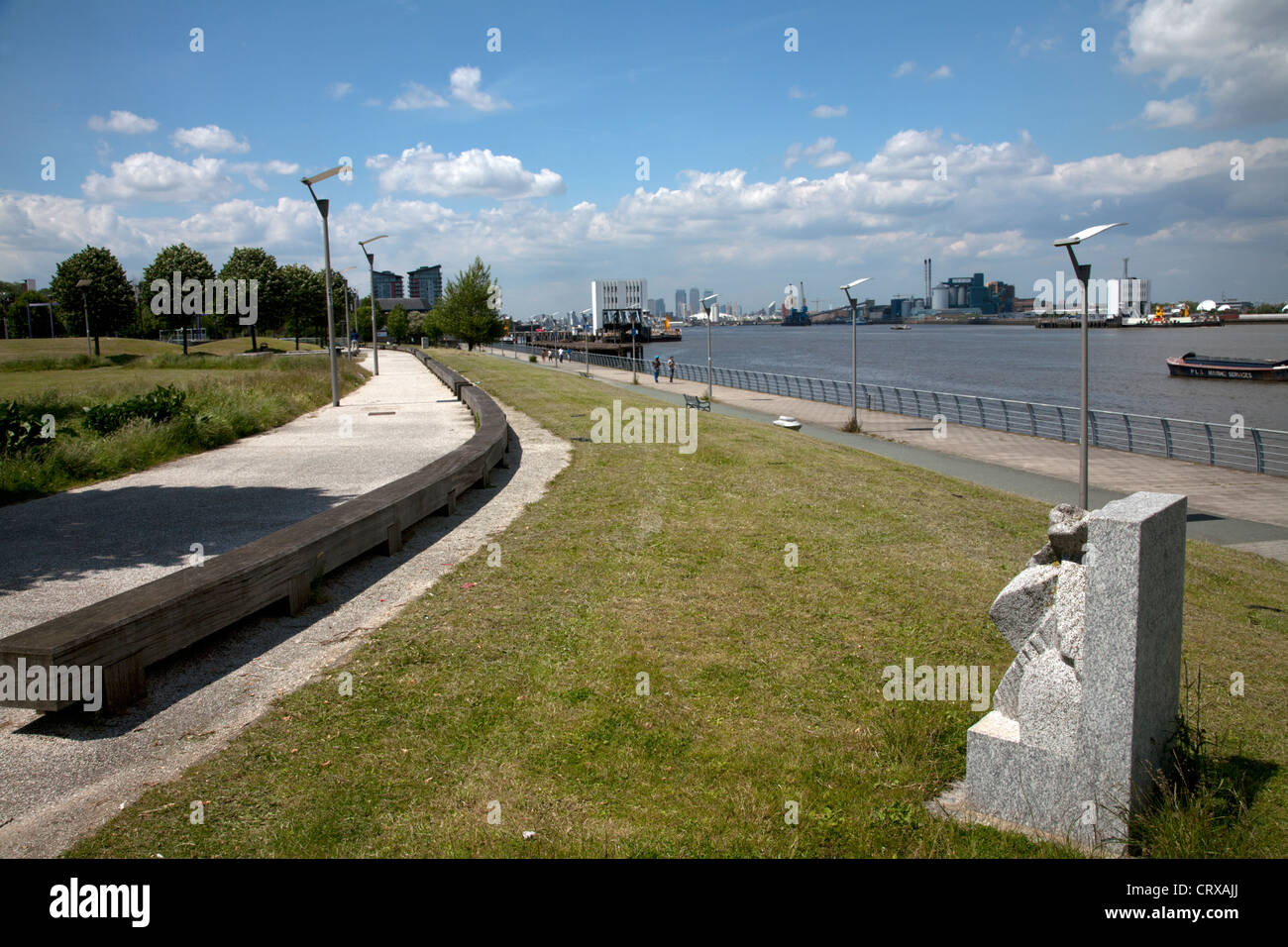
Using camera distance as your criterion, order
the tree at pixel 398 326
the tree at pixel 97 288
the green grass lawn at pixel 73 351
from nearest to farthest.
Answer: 1. the green grass lawn at pixel 73 351
2. the tree at pixel 97 288
3. the tree at pixel 398 326

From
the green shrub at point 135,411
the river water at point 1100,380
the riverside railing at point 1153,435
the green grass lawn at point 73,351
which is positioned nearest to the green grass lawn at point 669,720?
the green shrub at point 135,411

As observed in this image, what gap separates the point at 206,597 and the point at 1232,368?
87.6 meters

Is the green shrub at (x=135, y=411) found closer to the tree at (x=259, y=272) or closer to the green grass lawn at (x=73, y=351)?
the green grass lawn at (x=73, y=351)

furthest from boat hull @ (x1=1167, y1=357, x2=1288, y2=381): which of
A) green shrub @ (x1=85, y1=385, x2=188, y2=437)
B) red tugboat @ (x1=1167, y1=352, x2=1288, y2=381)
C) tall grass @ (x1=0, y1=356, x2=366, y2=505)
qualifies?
green shrub @ (x1=85, y1=385, x2=188, y2=437)

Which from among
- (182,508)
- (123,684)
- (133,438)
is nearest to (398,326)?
(133,438)

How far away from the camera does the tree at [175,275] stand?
74.4m

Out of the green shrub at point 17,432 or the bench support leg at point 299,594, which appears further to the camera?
the green shrub at point 17,432

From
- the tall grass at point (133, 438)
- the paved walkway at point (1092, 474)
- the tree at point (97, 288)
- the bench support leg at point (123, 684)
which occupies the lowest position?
the paved walkway at point (1092, 474)

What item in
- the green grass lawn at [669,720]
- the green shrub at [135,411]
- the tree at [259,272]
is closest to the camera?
the green grass lawn at [669,720]

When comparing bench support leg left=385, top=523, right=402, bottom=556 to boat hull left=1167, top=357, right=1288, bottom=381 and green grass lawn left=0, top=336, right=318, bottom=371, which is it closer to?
green grass lawn left=0, top=336, right=318, bottom=371

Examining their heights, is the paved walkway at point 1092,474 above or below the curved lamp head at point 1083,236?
below

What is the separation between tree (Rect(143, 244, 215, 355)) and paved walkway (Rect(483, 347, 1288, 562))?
187ft

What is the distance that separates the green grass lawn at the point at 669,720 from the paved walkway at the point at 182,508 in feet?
8.81

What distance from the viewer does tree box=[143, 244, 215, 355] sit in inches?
2931
